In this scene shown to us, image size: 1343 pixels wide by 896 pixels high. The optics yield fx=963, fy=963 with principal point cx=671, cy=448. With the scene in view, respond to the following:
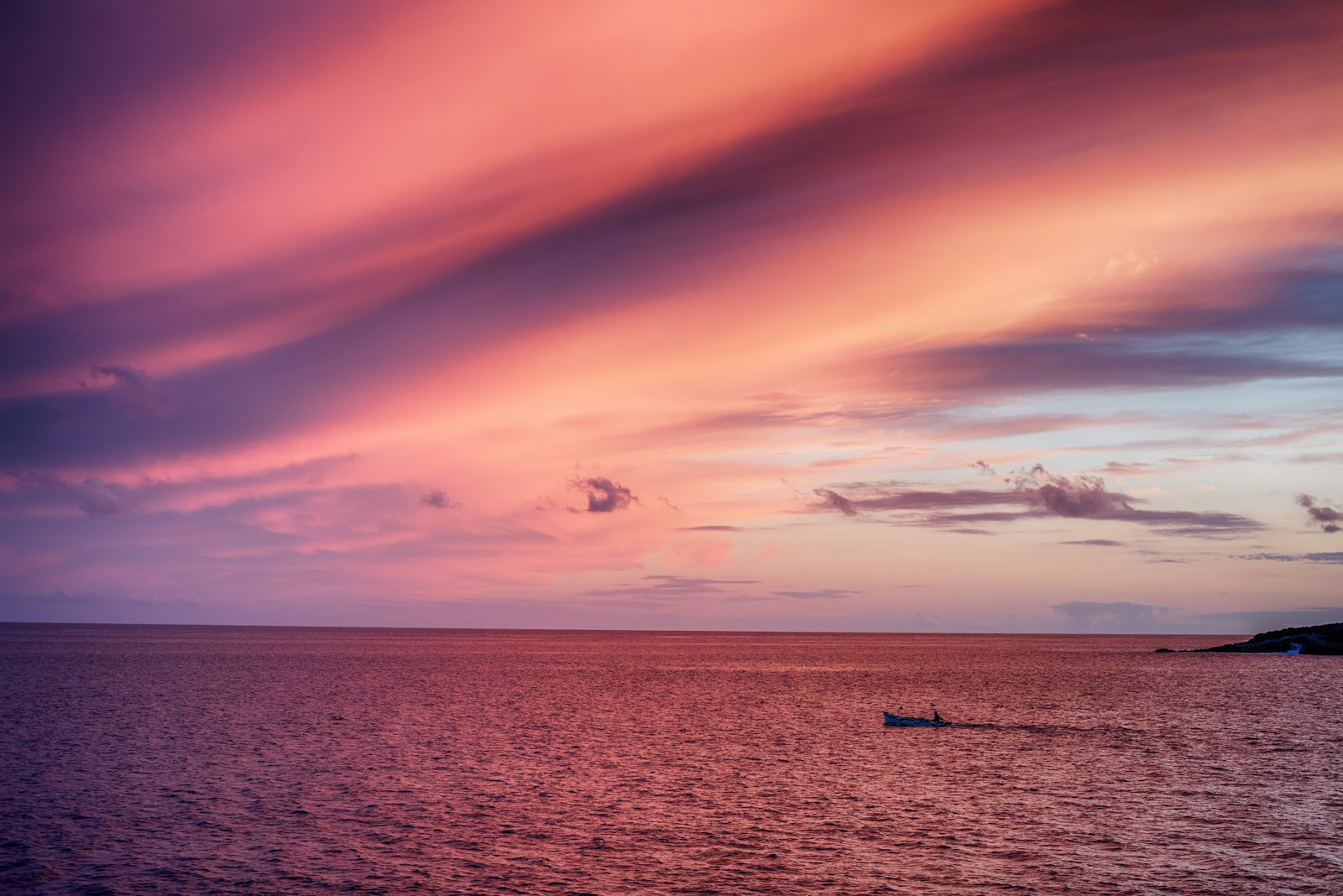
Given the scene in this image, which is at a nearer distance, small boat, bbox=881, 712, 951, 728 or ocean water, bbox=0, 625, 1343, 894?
ocean water, bbox=0, 625, 1343, 894

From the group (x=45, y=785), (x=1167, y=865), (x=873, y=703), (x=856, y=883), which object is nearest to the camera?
(x=856, y=883)

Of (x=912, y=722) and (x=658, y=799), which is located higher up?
(x=658, y=799)

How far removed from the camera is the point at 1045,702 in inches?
4712

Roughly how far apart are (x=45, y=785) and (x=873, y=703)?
88.5 m

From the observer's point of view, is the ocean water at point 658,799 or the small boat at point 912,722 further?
the small boat at point 912,722

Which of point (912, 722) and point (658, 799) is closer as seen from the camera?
point (658, 799)

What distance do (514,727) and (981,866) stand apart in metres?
56.5

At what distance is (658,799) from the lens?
5462cm

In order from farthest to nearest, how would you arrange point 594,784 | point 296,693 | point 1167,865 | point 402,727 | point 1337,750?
point 296,693
point 402,727
point 1337,750
point 594,784
point 1167,865

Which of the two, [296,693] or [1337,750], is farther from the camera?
[296,693]

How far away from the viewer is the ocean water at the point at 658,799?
3894cm

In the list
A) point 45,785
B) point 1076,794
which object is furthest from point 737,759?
point 45,785

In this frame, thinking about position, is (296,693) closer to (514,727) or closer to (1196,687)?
(514,727)

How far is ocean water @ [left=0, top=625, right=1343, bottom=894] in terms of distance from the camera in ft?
128
